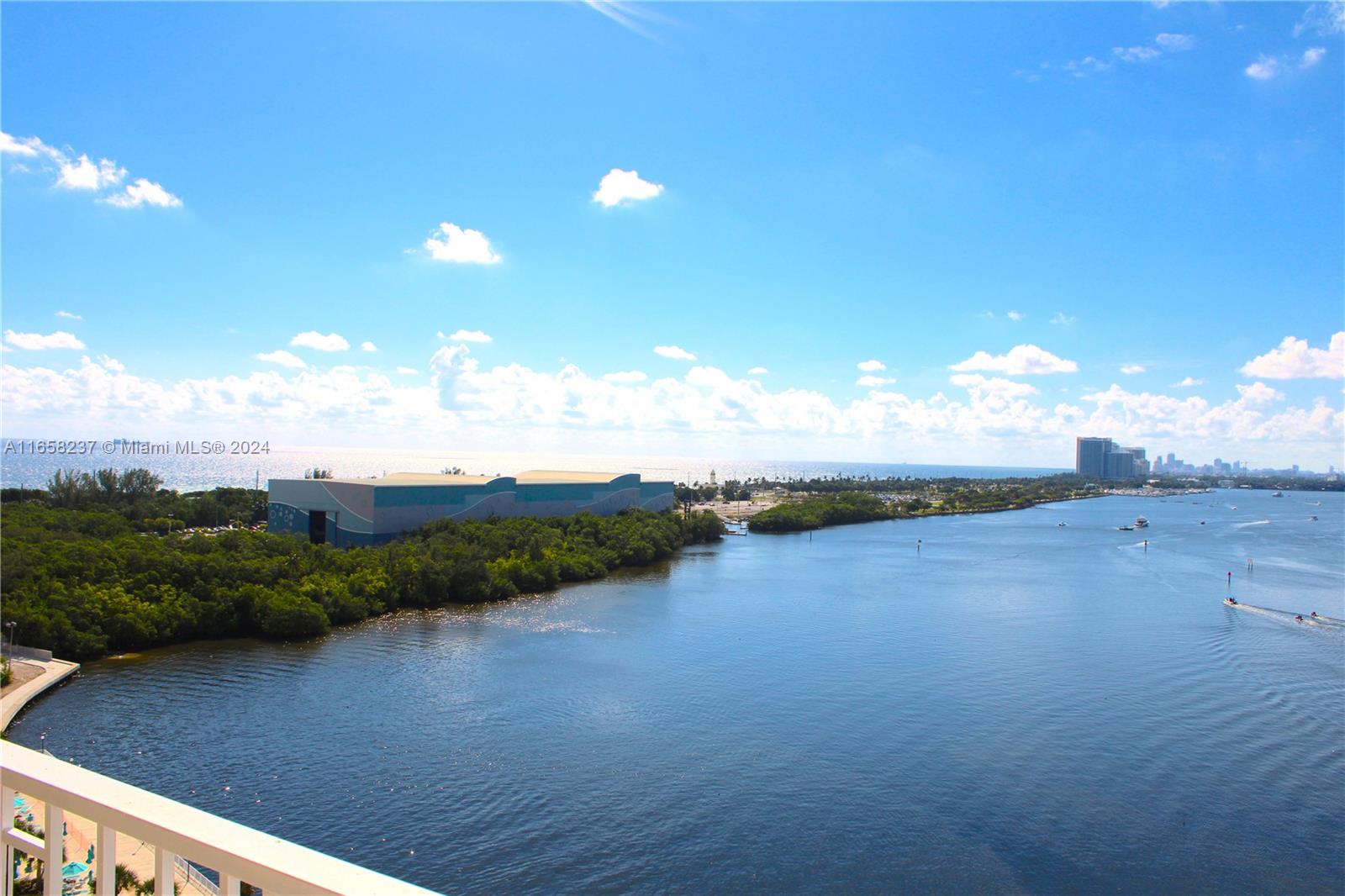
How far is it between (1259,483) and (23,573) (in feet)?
508

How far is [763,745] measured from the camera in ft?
36.8

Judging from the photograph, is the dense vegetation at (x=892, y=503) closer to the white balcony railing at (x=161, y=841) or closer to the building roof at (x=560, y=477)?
the building roof at (x=560, y=477)

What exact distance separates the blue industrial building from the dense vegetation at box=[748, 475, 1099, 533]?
53.9 feet

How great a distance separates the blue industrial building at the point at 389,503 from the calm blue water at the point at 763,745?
6.56 meters

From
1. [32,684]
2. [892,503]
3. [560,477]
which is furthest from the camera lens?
[892,503]

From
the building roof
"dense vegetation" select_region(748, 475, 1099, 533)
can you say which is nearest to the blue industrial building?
the building roof

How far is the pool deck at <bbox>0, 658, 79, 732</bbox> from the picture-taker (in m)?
11.3

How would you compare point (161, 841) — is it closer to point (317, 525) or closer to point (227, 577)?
point (227, 577)

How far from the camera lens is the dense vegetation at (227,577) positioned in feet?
49.6

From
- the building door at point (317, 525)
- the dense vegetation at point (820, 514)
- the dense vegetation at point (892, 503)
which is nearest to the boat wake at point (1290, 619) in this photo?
the dense vegetation at point (820, 514)

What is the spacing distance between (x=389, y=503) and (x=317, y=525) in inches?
113

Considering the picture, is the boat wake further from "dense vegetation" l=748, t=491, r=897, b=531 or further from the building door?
the building door

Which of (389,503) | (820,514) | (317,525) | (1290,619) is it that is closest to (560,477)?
(389,503)

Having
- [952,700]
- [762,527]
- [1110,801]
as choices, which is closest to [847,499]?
[762,527]
